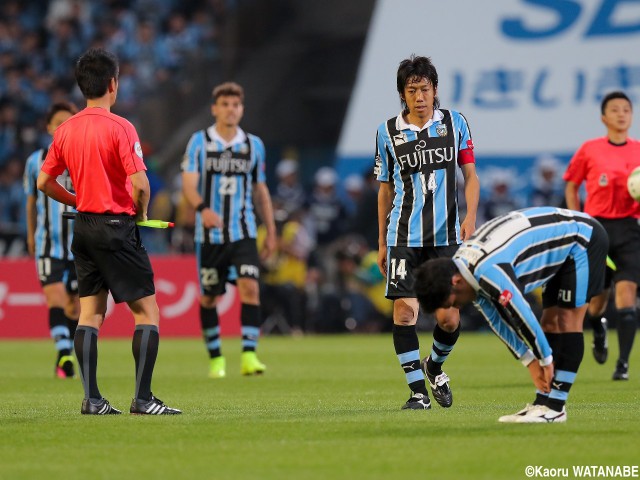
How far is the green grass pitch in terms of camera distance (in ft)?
20.8

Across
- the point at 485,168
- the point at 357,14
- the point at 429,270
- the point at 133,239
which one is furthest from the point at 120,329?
the point at 429,270

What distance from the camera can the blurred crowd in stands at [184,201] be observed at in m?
22.5

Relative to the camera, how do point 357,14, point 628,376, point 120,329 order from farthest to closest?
1. point 357,14
2. point 120,329
3. point 628,376

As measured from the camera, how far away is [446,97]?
974 inches

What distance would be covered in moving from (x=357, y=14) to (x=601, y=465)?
2153cm

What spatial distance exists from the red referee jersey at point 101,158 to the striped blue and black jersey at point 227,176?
4.51m

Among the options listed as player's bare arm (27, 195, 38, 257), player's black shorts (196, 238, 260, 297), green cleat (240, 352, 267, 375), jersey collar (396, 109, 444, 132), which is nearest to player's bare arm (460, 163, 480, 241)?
jersey collar (396, 109, 444, 132)

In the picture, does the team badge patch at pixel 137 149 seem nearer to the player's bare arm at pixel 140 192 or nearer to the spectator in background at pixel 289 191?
the player's bare arm at pixel 140 192

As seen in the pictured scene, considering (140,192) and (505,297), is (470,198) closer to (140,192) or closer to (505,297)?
(505,297)

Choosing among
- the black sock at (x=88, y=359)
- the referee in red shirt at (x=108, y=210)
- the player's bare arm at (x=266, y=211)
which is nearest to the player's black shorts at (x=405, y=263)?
the referee in red shirt at (x=108, y=210)

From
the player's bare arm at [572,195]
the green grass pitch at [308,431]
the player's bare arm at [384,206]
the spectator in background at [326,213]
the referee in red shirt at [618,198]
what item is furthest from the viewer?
the spectator in background at [326,213]

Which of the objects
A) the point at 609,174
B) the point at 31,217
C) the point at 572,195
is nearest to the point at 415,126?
the point at 609,174

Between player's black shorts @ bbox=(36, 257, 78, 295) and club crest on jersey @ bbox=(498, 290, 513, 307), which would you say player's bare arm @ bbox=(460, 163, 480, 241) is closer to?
club crest on jersey @ bbox=(498, 290, 513, 307)

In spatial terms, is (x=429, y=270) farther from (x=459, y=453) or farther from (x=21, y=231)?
(x=21, y=231)
